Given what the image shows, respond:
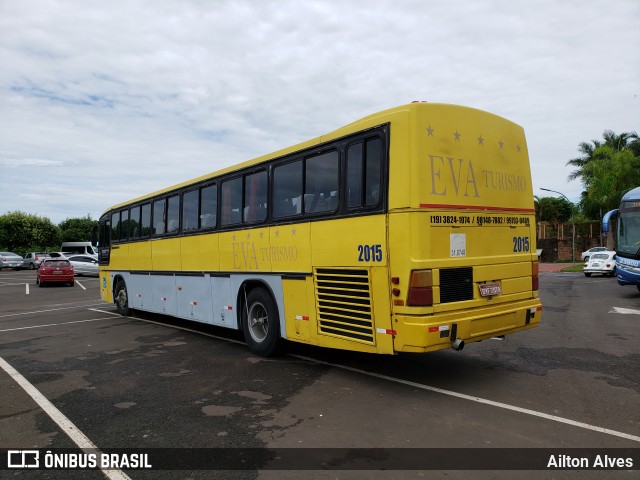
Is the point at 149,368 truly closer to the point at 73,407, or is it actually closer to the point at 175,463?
the point at 73,407

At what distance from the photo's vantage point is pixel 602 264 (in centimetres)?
2662

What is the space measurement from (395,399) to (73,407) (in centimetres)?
365

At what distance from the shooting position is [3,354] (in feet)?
28.9

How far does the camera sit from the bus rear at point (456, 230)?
17.9ft

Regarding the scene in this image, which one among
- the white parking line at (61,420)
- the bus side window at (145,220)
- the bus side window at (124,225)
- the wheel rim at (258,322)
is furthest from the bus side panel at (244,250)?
the bus side window at (124,225)

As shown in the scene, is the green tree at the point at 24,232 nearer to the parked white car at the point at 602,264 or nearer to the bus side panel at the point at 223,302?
the parked white car at the point at 602,264

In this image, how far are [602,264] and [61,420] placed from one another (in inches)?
1102

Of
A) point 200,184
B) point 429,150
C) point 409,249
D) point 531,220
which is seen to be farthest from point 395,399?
point 200,184

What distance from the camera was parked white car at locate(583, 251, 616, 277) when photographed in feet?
86.9

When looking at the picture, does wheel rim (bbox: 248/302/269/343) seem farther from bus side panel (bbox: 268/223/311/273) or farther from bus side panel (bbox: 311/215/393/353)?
bus side panel (bbox: 311/215/393/353)

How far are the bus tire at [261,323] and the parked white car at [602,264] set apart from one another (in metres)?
24.3

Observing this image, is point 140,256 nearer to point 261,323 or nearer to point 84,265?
point 261,323

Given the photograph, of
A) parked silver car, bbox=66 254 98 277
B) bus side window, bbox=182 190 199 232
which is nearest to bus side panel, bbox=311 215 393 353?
bus side window, bbox=182 190 199 232

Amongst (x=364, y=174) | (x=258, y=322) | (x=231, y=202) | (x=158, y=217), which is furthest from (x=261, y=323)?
(x=158, y=217)
